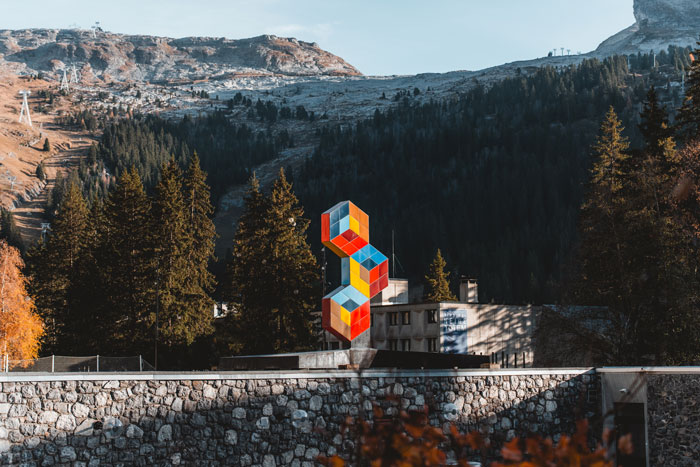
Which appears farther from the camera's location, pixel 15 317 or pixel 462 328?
pixel 15 317

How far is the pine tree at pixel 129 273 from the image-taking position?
1950 inches

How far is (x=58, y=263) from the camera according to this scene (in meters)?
64.2

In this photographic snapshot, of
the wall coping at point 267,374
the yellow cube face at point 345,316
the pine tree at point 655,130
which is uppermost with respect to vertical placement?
the pine tree at point 655,130

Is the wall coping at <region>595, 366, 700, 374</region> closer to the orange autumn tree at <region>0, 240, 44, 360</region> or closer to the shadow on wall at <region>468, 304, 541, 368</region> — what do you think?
the shadow on wall at <region>468, 304, 541, 368</region>

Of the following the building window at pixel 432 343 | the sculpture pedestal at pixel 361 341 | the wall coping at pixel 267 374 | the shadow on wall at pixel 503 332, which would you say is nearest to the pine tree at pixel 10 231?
the building window at pixel 432 343

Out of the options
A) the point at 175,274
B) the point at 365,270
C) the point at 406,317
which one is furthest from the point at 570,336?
the point at 365,270

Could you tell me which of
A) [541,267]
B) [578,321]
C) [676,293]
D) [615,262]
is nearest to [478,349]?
[578,321]

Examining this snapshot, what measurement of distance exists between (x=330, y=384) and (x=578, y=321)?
28.6m

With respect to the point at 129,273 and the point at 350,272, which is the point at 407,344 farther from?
the point at 350,272

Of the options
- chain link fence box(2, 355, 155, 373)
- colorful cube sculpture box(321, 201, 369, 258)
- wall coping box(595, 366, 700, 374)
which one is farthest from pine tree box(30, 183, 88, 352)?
wall coping box(595, 366, 700, 374)

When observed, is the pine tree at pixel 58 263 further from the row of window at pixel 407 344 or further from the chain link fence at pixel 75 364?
the chain link fence at pixel 75 364

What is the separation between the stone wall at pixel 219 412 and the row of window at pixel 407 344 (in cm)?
2684

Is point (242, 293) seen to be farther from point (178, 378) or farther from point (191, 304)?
point (178, 378)

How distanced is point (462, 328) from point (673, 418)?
91.6ft
